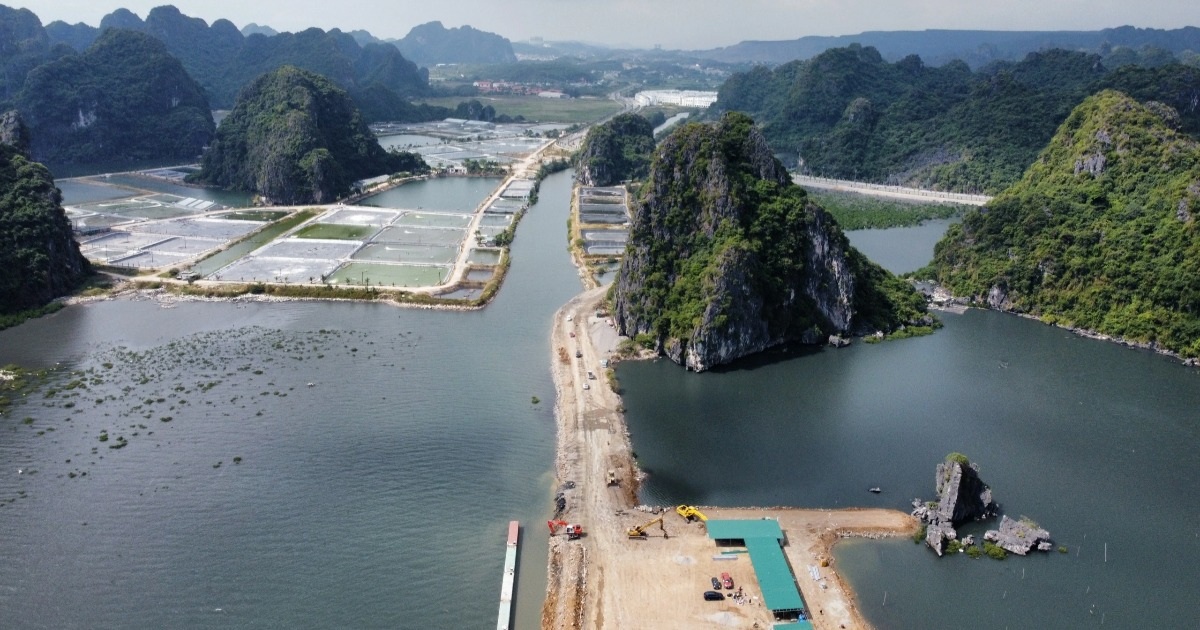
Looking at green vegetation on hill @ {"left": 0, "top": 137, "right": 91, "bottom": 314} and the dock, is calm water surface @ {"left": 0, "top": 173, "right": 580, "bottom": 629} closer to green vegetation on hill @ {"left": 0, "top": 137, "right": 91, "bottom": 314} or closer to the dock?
the dock

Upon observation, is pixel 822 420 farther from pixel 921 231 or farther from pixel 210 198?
pixel 210 198

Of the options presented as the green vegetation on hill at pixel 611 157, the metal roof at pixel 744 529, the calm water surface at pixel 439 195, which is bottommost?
the metal roof at pixel 744 529

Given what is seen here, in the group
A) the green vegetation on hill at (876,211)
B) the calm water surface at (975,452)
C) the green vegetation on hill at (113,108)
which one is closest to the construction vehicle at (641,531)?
the calm water surface at (975,452)

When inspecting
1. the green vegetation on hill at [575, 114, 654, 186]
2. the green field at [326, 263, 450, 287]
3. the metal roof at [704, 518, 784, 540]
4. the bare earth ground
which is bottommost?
the bare earth ground

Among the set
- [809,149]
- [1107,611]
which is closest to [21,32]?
[809,149]

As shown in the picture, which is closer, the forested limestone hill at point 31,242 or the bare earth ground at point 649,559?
the bare earth ground at point 649,559

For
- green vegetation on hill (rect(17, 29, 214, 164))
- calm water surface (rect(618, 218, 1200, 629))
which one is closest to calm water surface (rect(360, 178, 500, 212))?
green vegetation on hill (rect(17, 29, 214, 164))

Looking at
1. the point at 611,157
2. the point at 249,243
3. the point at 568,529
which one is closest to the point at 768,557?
the point at 568,529

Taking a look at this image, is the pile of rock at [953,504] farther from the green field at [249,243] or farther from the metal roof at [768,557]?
the green field at [249,243]
